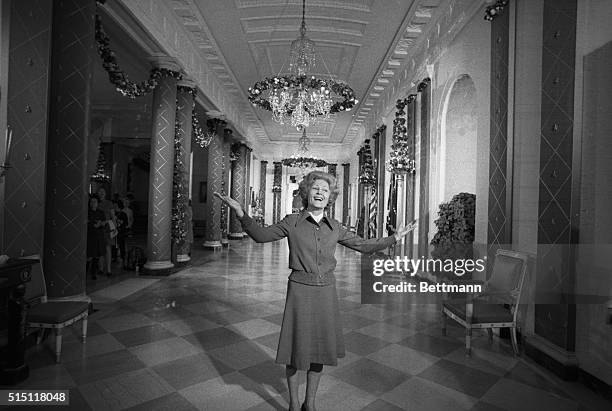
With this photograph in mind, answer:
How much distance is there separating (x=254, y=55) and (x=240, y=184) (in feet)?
24.0

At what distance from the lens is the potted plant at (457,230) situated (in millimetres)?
5312

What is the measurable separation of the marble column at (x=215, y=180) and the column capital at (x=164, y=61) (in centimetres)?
402

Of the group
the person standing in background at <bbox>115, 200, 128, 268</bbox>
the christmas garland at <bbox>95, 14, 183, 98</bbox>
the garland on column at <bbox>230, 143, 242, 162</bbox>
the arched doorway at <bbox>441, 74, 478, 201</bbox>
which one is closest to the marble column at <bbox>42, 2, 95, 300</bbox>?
the christmas garland at <bbox>95, 14, 183, 98</bbox>

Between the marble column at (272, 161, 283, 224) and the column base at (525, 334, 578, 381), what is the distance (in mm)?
18153

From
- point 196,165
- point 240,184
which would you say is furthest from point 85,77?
point 196,165

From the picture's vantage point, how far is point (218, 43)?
8.28 m

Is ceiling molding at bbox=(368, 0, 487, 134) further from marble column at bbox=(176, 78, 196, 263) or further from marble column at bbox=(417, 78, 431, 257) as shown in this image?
marble column at bbox=(176, 78, 196, 263)

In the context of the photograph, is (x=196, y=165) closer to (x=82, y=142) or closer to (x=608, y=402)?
(x=82, y=142)

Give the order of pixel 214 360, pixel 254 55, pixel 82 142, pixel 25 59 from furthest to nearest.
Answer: pixel 254 55, pixel 82 142, pixel 25 59, pixel 214 360

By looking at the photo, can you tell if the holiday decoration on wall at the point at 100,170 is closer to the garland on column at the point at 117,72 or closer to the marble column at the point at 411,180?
the garland on column at the point at 117,72

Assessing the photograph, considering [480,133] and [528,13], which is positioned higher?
[528,13]

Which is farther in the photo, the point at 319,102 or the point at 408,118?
the point at 408,118

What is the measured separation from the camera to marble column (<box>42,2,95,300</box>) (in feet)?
14.0

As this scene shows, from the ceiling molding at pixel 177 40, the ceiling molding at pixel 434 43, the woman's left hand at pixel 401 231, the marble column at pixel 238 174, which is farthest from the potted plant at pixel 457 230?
the marble column at pixel 238 174
